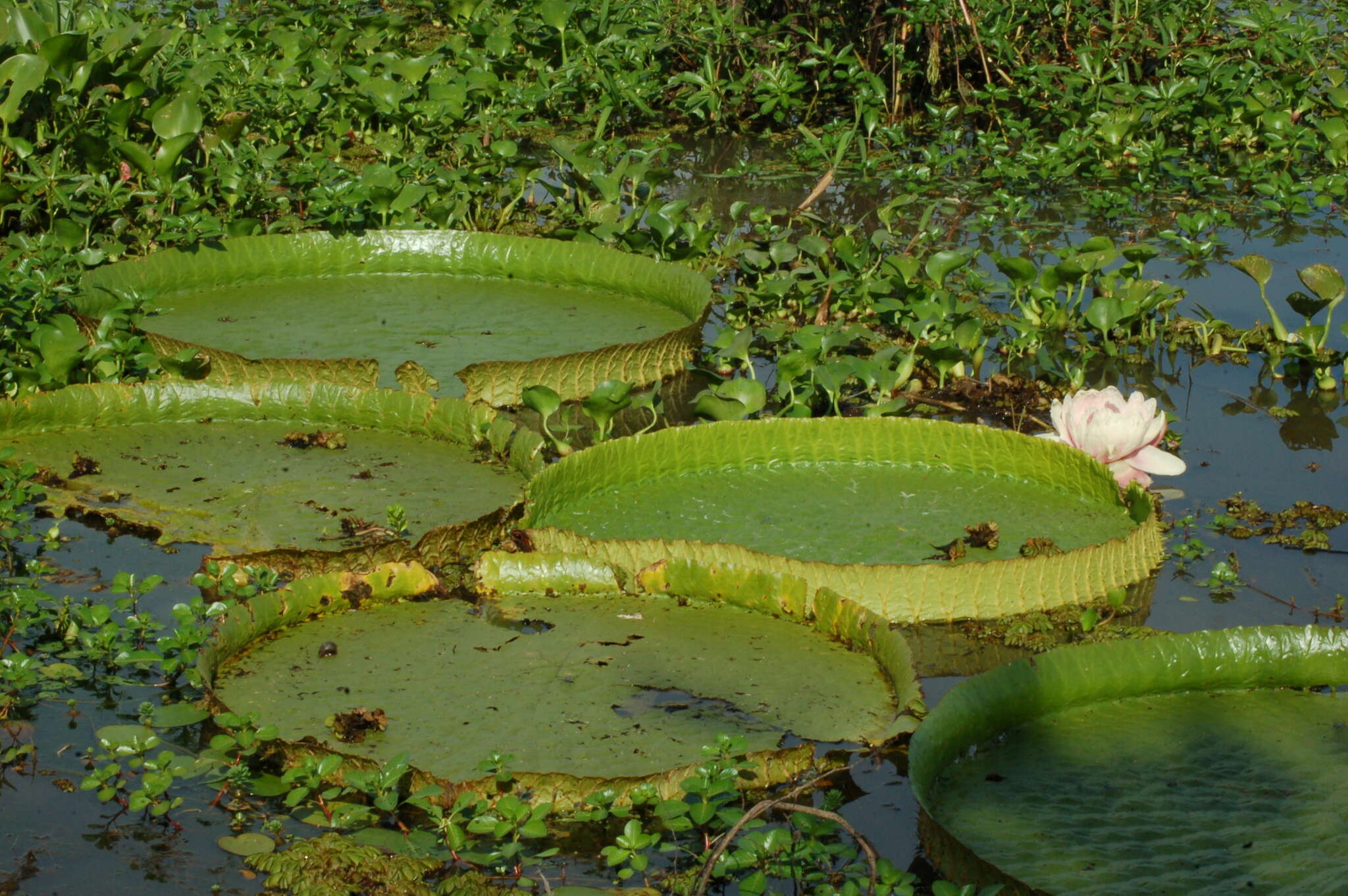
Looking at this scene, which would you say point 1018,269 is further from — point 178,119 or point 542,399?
point 178,119

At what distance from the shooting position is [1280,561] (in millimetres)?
3996

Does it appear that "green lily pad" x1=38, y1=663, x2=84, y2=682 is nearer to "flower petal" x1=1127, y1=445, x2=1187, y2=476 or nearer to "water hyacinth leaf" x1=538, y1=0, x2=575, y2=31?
"flower petal" x1=1127, y1=445, x2=1187, y2=476

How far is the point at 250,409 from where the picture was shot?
462 cm

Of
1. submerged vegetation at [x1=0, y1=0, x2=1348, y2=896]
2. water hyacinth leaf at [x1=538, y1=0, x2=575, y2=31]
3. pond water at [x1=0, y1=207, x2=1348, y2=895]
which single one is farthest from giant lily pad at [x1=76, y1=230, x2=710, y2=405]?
water hyacinth leaf at [x1=538, y1=0, x2=575, y2=31]

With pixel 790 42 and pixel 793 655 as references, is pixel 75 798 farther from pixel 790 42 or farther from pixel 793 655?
pixel 790 42

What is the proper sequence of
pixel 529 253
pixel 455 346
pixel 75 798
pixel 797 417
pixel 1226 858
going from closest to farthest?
pixel 1226 858
pixel 75 798
pixel 797 417
pixel 455 346
pixel 529 253

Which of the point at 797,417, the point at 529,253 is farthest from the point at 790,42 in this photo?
the point at 797,417

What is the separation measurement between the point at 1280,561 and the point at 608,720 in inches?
78.9

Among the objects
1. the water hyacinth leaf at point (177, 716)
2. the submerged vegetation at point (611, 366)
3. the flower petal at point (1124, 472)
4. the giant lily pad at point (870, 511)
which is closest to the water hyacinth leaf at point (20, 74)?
the submerged vegetation at point (611, 366)

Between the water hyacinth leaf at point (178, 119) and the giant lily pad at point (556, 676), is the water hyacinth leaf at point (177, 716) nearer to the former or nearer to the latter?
the giant lily pad at point (556, 676)

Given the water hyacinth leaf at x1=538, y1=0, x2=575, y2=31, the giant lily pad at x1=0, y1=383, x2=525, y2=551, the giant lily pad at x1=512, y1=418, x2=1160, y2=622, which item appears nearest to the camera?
the giant lily pad at x1=512, y1=418, x2=1160, y2=622

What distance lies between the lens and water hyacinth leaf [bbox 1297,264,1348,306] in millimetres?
5332

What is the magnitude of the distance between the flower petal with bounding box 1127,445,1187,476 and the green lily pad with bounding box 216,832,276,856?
8.16 ft

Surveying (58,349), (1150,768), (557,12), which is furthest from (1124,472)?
(557,12)
